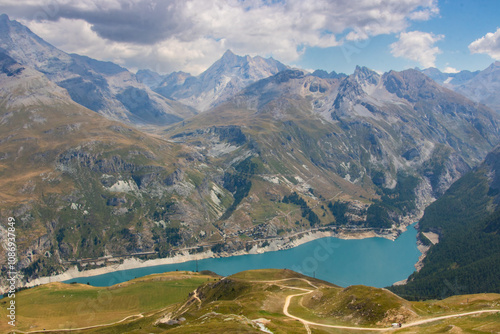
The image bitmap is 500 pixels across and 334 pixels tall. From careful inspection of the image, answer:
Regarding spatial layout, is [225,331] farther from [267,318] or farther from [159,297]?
[159,297]

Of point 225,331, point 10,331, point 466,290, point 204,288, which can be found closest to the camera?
point 225,331

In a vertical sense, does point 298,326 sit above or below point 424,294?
above

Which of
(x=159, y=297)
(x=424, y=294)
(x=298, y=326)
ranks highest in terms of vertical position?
(x=298, y=326)

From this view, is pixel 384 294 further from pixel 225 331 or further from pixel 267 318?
pixel 225 331

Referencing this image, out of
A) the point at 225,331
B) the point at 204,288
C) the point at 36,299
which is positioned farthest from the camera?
the point at 36,299

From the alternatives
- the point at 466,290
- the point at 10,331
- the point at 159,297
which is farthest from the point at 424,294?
the point at 10,331

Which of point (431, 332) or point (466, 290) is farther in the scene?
point (466, 290)

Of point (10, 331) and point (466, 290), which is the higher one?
point (10, 331)

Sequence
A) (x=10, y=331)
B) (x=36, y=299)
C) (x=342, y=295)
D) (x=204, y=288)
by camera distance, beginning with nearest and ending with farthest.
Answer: (x=342, y=295) < (x=10, y=331) < (x=204, y=288) < (x=36, y=299)

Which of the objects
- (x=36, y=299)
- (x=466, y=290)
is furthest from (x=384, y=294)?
(x=36, y=299)
